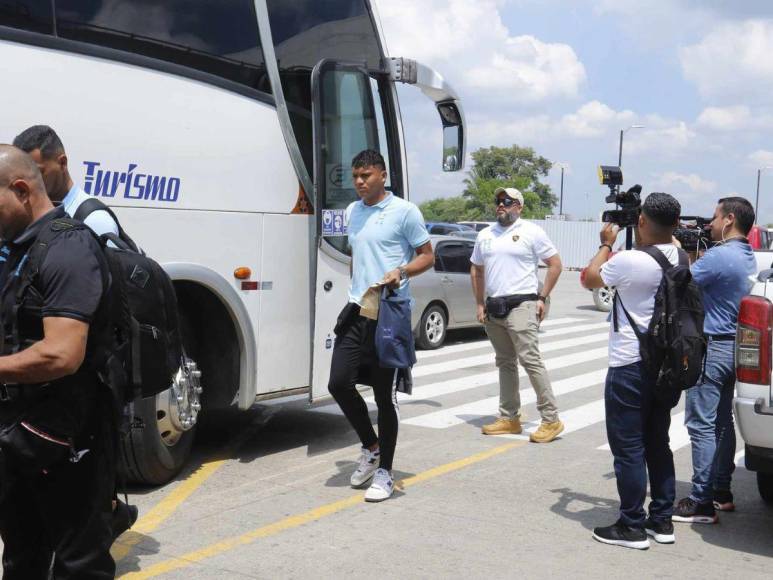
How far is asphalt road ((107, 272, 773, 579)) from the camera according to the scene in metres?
4.67

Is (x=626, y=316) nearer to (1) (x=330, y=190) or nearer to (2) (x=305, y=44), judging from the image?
(1) (x=330, y=190)

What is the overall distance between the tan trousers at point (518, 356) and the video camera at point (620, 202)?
2387 millimetres

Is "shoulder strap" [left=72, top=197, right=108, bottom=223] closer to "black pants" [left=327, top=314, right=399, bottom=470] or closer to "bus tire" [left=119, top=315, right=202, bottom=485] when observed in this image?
"bus tire" [left=119, top=315, right=202, bottom=485]

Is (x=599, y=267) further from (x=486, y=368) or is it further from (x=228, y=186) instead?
(x=486, y=368)

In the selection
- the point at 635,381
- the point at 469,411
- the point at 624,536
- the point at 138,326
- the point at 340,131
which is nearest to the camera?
the point at 138,326

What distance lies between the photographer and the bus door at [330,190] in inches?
263

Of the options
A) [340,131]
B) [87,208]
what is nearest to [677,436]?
[340,131]

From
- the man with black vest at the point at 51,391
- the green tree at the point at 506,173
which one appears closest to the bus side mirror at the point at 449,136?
the man with black vest at the point at 51,391

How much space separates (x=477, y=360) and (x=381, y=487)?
23.2 feet

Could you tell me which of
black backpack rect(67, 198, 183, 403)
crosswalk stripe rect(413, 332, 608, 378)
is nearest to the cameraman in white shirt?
black backpack rect(67, 198, 183, 403)

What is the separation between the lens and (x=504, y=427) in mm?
7785

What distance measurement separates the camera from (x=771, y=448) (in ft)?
15.7

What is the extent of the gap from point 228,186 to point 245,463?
1.93 meters

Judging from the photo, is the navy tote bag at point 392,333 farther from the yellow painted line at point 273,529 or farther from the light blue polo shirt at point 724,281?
the light blue polo shirt at point 724,281
